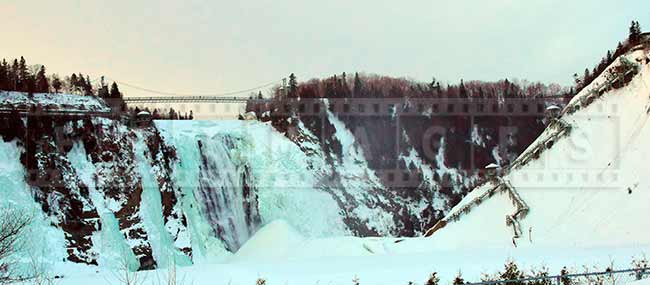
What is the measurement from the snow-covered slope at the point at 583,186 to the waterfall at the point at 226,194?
49.1ft

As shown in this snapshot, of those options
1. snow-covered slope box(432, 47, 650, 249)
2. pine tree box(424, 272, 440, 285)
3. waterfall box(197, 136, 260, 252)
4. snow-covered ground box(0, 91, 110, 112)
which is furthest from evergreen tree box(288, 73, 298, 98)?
pine tree box(424, 272, 440, 285)

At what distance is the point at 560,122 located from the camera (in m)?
30.2

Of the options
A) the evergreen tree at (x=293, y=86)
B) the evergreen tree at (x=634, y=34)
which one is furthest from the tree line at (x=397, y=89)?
the evergreen tree at (x=634, y=34)

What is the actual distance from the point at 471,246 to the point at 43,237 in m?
19.8

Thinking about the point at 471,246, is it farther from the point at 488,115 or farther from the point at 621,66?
the point at 488,115

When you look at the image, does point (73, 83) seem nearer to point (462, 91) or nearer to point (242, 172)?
point (242, 172)

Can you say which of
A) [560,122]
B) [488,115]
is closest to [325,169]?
[560,122]

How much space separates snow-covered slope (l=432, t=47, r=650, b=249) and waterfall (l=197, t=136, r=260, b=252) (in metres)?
15.0

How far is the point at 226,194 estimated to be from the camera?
135ft

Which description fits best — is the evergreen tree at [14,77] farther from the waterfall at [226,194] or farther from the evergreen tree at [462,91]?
the evergreen tree at [462,91]

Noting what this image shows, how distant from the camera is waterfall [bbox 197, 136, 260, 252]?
3928 cm

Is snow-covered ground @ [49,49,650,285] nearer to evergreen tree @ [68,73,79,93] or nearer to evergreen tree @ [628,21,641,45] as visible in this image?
evergreen tree @ [628,21,641,45]

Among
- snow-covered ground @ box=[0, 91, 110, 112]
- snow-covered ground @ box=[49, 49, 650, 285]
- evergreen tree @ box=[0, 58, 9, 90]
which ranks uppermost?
evergreen tree @ box=[0, 58, 9, 90]

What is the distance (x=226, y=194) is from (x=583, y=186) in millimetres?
22806
